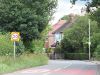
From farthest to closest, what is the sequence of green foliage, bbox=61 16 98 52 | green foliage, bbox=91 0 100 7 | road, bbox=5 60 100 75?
green foliage, bbox=61 16 98 52, green foliage, bbox=91 0 100 7, road, bbox=5 60 100 75

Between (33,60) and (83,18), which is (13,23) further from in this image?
(83,18)

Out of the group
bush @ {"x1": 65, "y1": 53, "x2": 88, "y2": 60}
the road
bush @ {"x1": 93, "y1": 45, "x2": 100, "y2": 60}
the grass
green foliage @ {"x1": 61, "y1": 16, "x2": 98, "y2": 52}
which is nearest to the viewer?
the road

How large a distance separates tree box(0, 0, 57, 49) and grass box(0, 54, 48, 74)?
3.22 metres

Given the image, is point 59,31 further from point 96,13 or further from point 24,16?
point 96,13

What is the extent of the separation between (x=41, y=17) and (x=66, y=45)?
53.8 meters

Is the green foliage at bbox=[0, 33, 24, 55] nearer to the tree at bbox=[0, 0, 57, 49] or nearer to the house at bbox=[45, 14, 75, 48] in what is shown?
the tree at bbox=[0, 0, 57, 49]

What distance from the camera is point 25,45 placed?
55.3 meters

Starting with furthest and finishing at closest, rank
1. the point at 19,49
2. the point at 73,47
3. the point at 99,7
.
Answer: the point at 73,47
the point at 19,49
the point at 99,7

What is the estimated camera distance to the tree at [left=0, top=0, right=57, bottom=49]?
50.5 metres

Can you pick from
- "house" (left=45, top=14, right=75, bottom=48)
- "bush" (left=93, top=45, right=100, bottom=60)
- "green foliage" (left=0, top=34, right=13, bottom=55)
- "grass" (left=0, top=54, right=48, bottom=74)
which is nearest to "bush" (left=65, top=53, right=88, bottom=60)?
"bush" (left=93, top=45, right=100, bottom=60)

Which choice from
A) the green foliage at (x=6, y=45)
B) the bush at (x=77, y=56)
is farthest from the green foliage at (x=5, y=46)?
the bush at (x=77, y=56)

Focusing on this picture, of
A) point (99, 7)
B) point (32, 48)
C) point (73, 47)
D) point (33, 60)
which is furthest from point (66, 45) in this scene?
point (99, 7)

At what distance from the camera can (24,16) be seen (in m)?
50.8

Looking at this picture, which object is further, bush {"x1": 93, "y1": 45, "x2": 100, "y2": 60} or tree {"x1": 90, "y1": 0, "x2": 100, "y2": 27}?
bush {"x1": 93, "y1": 45, "x2": 100, "y2": 60}
